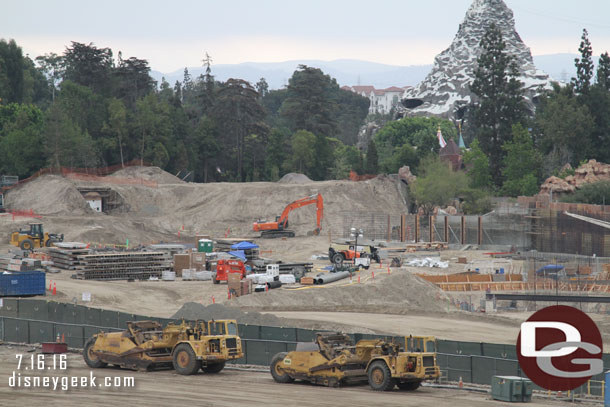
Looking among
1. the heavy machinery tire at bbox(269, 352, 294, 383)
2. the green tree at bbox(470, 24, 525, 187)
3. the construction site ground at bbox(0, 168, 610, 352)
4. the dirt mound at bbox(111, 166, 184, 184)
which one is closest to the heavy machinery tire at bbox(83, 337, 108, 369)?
the heavy machinery tire at bbox(269, 352, 294, 383)

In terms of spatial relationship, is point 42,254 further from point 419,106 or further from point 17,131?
point 419,106

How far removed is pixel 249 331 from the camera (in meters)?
32.4

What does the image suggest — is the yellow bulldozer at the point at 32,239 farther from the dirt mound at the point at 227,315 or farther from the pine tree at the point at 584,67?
the pine tree at the point at 584,67

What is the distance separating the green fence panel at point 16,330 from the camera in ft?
115

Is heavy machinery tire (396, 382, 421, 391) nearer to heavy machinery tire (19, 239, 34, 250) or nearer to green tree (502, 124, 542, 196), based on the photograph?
heavy machinery tire (19, 239, 34, 250)

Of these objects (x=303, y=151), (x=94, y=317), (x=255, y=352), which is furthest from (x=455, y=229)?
(x=255, y=352)

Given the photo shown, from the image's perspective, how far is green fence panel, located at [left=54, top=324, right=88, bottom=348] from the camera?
110 ft

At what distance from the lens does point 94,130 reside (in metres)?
108

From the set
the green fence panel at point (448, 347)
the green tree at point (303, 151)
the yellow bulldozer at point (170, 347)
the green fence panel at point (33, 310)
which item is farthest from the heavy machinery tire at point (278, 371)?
the green tree at point (303, 151)

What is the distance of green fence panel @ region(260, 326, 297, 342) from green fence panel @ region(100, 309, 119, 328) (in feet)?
24.3

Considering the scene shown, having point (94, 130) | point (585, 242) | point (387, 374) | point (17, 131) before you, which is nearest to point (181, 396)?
point (387, 374)

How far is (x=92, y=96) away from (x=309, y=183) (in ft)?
106

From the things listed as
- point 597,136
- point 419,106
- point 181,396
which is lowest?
point 181,396

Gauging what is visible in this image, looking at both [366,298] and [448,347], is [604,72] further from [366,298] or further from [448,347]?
[448,347]
